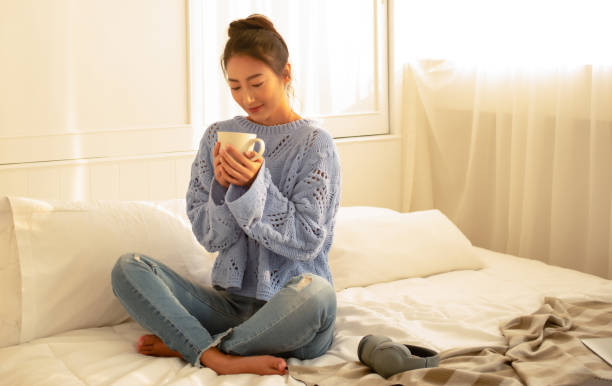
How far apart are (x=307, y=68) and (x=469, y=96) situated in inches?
25.2

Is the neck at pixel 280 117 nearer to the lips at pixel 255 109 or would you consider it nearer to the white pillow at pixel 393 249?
the lips at pixel 255 109

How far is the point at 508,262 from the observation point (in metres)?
2.29

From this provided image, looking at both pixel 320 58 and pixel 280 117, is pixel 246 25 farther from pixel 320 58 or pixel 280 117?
pixel 320 58

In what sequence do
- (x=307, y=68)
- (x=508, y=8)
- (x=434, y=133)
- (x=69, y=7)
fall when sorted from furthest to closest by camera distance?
1. (x=434, y=133)
2. (x=307, y=68)
3. (x=508, y=8)
4. (x=69, y=7)

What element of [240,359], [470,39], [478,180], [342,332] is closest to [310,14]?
[470,39]

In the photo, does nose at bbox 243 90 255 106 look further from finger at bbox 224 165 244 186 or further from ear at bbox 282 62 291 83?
finger at bbox 224 165 244 186

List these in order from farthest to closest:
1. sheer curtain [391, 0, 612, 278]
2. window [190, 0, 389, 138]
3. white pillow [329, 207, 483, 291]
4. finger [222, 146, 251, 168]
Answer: window [190, 0, 389, 138], sheer curtain [391, 0, 612, 278], white pillow [329, 207, 483, 291], finger [222, 146, 251, 168]

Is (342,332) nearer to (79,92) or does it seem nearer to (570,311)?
(570,311)

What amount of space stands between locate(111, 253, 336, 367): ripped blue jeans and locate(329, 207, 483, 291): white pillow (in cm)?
50

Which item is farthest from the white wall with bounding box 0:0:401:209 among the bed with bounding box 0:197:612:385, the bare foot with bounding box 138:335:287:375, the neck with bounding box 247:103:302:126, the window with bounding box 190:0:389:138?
the bare foot with bounding box 138:335:287:375

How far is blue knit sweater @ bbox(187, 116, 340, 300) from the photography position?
1571 mm

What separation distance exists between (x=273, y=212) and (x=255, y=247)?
0.13 metres

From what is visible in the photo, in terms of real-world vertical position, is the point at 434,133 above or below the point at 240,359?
above

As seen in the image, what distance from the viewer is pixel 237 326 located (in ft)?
5.09
